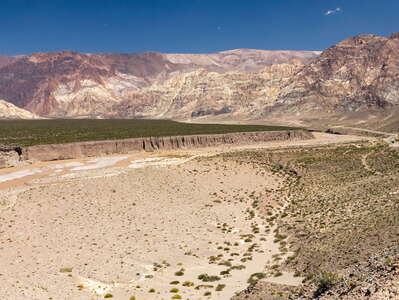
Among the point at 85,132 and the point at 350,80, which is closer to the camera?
the point at 85,132

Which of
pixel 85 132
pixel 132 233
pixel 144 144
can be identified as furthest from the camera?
pixel 85 132

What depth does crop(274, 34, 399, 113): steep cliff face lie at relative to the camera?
159 metres

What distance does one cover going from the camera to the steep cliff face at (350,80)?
158875 mm

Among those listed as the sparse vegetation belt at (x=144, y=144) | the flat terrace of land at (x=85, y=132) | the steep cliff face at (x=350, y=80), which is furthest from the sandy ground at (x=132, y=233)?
the steep cliff face at (x=350, y=80)

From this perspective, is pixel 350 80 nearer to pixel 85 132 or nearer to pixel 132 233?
pixel 85 132

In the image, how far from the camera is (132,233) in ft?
83.4

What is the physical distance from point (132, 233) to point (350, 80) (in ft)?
578

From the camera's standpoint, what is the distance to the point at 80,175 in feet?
141

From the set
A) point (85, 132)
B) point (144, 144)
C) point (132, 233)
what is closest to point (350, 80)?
point (85, 132)

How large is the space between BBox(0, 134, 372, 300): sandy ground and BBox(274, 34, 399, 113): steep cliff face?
13631 centimetres

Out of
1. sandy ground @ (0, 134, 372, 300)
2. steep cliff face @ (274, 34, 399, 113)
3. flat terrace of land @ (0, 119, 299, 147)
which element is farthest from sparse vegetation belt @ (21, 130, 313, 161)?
steep cliff face @ (274, 34, 399, 113)

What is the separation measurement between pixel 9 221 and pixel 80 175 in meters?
Result: 16.1

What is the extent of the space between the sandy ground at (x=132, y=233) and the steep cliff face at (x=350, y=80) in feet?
447

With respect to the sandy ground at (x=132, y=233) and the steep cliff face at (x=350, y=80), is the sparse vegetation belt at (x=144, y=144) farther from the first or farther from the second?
the steep cliff face at (x=350, y=80)
